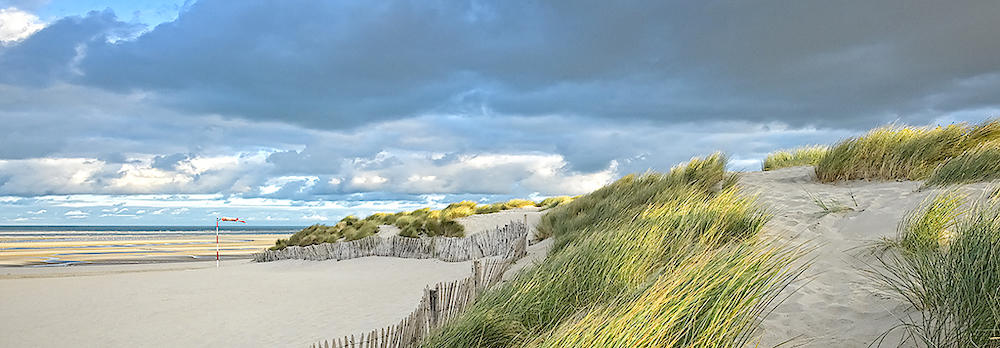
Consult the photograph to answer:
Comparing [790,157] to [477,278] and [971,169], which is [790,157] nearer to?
[971,169]

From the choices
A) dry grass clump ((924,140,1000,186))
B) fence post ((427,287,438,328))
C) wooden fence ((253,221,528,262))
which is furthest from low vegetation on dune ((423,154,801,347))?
wooden fence ((253,221,528,262))

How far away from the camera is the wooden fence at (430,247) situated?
1092 centimetres

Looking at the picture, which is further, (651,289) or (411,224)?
(411,224)

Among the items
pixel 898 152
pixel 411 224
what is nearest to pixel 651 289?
pixel 898 152

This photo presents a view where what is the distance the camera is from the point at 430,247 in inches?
493

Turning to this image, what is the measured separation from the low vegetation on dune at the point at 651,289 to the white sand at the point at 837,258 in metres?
0.17

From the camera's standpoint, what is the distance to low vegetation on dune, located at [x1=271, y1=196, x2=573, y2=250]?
16531mm

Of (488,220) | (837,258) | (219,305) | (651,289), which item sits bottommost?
(219,305)

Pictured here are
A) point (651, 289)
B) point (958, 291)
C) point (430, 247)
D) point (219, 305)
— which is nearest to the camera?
point (958, 291)

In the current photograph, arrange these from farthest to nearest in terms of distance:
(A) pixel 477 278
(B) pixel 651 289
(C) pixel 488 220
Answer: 1. (C) pixel 488 220
2. (A) pixel 477 278
3. (B) pixel 651 289

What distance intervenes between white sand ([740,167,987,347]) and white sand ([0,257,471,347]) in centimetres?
510

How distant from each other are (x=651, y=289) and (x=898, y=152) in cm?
752

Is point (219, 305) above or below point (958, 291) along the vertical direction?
below

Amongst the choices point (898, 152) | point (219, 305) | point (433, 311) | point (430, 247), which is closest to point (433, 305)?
point (433, 311)
